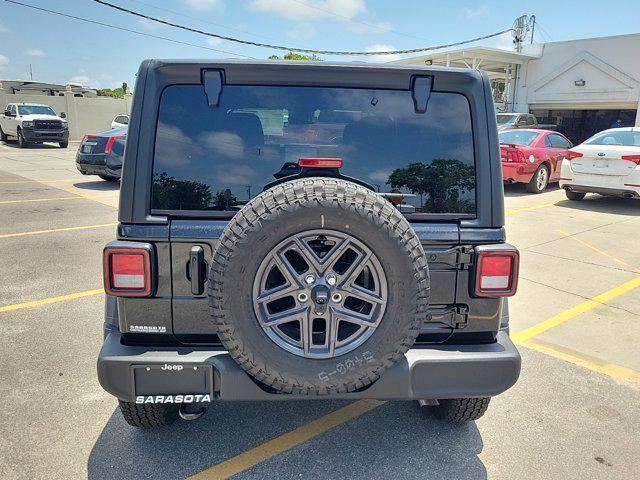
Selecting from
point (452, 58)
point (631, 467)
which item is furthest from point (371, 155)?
point (452, 58)

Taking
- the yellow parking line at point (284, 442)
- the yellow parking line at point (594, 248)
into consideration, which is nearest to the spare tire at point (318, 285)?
the yellow parking line at point (284, 442)

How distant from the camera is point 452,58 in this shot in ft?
79.5

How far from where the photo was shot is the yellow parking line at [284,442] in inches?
104

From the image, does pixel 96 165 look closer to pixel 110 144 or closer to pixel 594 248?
pixel 110 144

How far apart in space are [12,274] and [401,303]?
535cm

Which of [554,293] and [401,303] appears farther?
[554,293]

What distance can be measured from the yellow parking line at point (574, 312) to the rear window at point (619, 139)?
553cm

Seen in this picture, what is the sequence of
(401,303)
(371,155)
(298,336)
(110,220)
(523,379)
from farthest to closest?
(110,220) → (523,379) → (371,155) → (298,336) → (401,303)

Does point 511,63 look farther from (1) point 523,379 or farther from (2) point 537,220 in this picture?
(1) point 523,379

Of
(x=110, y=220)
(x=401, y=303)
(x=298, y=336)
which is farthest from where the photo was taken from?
(x=110, y=220)

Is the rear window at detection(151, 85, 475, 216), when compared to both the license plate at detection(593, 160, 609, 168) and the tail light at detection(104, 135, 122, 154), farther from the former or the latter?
the tail light at detection(104, 135, 122, 154)

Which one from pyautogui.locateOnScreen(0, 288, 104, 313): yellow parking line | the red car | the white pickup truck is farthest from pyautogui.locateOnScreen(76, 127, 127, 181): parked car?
the white pickup truck

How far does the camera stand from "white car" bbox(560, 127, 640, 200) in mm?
10102

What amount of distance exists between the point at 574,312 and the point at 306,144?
12.7 ft
